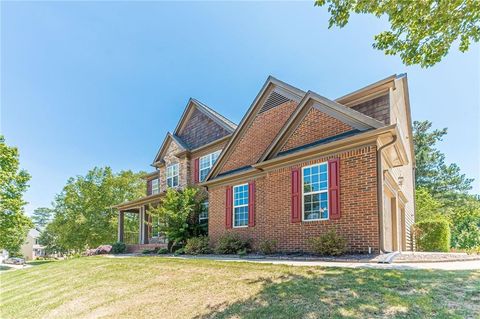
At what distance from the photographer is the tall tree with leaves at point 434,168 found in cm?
3297

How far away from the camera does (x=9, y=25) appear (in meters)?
14.5

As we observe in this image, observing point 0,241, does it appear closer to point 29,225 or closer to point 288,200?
point 29,225

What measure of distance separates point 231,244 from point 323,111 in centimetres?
642

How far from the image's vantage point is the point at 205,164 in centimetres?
1958

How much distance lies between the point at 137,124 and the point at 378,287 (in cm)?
2709

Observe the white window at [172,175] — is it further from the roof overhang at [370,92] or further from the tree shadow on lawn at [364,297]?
the tree shadow on lawn at [364,297]

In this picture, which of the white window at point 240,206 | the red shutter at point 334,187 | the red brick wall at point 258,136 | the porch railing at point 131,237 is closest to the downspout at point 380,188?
the red shutter at point 334,187

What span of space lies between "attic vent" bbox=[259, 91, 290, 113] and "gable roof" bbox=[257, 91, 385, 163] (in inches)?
88.3

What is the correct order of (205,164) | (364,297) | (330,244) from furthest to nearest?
(205,164) < (330,244) < (364,297)

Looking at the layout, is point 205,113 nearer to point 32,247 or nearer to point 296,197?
point 296,197

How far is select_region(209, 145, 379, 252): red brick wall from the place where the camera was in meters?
8.91

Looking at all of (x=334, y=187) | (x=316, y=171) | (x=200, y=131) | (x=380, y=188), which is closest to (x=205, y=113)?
(x=200, y=131)

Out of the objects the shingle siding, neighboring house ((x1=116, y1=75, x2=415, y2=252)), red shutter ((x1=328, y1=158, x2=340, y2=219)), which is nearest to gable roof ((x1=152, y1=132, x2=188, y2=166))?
the shingle siding

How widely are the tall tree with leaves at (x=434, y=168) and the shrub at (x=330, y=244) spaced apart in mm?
28752
